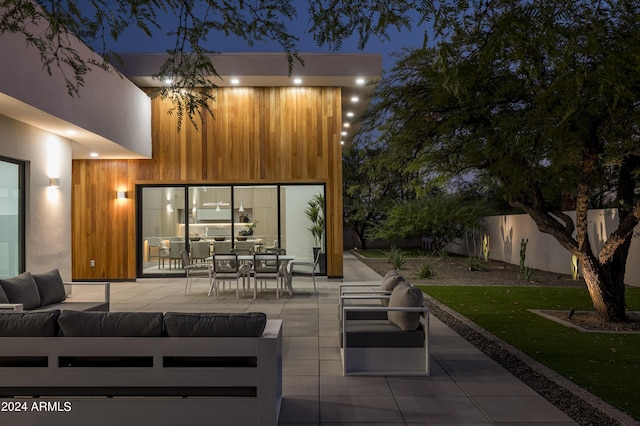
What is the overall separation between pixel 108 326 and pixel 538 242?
549 inches

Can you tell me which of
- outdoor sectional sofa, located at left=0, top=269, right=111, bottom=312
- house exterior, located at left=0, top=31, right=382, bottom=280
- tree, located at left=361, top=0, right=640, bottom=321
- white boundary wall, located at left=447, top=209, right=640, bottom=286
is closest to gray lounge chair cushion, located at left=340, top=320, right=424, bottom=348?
tree, located at left=361, top=0, right=640, bottom=321

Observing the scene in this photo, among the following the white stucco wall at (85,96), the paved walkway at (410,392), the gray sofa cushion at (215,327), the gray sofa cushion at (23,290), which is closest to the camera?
the gray sofa cushion at (215,327)

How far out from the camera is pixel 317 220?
12.7 m

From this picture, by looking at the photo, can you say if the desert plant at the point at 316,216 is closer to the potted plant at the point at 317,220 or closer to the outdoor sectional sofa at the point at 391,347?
the potted plant at the point at 317,220

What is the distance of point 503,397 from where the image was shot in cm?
390

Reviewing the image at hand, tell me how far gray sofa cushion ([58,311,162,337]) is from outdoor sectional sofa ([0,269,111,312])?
96.5 inches

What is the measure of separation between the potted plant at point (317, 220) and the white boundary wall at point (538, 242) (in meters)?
6.26

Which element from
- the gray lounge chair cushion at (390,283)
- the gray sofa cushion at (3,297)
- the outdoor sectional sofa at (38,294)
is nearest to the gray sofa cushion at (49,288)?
the outdoor sectional sofa at (38,294)

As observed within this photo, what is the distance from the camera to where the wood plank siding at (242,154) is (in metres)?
12.3

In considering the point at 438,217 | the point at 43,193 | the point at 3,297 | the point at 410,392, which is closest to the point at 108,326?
the point at 410,392

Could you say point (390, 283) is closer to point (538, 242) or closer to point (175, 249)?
point (175, 249)

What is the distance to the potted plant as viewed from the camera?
496 inches

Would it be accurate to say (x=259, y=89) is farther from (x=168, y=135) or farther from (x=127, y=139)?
(x=127, y=139)

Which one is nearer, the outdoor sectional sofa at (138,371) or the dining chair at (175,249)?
the outdoor sectional sofa at (138,371)
